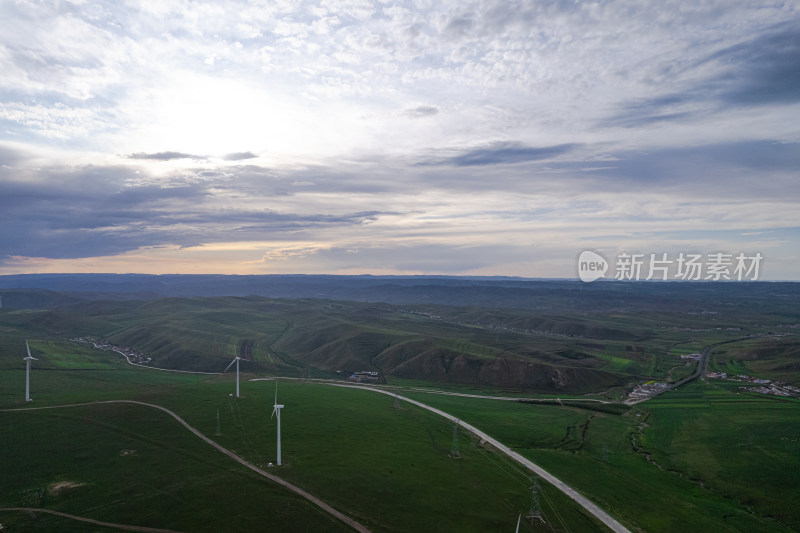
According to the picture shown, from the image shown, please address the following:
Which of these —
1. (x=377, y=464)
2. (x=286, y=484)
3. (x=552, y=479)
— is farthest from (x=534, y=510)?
(x=286, y=484)

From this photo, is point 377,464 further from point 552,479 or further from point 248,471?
point 552,479

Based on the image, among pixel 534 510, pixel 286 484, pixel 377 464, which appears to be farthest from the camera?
pixel 377 464

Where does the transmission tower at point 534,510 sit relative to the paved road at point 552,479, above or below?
above

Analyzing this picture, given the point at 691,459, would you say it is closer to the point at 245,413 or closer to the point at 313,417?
the point at 313,417

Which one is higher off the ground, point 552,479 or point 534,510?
point 534,510

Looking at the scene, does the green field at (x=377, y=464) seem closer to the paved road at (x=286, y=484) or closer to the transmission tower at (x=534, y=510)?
the transmission tower at (x=534, y=510)

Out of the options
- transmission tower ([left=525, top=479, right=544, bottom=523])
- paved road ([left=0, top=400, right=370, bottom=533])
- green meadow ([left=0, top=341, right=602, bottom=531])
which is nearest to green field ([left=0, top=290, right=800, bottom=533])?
green meadow ([left=0, top=341, right=602, bottom=531])

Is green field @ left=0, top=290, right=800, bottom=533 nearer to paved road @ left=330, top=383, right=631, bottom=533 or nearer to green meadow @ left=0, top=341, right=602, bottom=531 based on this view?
green meadow @ left=0, top=341, right=602, bottom=531

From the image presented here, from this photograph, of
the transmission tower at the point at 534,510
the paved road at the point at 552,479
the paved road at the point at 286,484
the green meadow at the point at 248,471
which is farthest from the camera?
the paved road at the point at 552,479

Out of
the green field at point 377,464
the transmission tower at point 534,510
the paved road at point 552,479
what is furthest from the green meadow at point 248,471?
the paved road at point 552,479

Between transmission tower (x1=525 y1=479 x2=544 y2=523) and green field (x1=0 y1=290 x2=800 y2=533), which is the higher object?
transmission tower (x1=525 y1=479 x2=544 y2=523)

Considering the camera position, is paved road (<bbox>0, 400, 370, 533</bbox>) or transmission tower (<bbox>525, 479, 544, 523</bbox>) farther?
transmission tower (<bbox>525, 479, 544, 523</bbox>)
